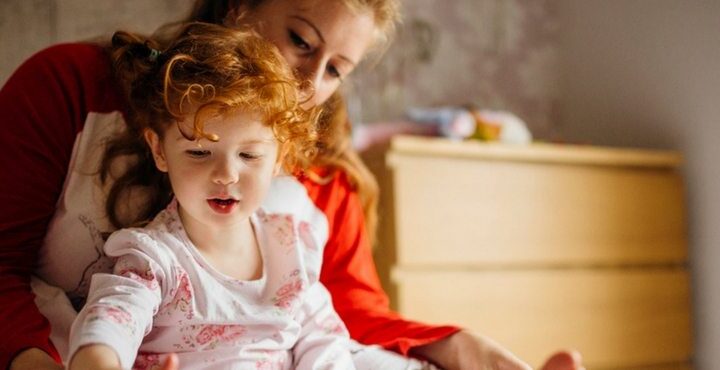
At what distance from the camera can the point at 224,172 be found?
0.95m

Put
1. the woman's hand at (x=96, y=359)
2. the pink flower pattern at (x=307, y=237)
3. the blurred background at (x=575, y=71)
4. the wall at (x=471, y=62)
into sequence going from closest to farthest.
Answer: the woman's hand at (x=96, y=359) → the pink flower pattern at (x=307, y=237) → the blurred background at (x=575, y=71) → the wall at (x=471, y=62)

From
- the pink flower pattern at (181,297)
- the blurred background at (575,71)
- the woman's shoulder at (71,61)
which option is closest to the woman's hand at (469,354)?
the pink flower pattern at (181,297)

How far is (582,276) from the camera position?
2271 millimetres

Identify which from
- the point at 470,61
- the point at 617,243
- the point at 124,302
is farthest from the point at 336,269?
the point at 470,61

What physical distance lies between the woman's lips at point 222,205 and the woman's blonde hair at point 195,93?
86 mm

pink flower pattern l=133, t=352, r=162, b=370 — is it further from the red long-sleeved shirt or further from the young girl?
→ the red long-sleeved shirt

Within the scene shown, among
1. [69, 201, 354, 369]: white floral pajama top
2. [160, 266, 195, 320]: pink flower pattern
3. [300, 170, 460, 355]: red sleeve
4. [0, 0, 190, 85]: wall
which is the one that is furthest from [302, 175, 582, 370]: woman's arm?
[0, 0, 190, 85]: wall

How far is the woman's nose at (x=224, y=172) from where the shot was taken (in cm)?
95

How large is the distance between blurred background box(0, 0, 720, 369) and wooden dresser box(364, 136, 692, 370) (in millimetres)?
85

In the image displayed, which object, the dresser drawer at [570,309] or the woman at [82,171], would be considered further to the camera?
the dresser drawer at [570,309]

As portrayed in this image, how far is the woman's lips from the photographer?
0.98 m

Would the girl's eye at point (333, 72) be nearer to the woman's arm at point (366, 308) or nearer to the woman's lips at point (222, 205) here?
the woman's arm at point (366, 308)

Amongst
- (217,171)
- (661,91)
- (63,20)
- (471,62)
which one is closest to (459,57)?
(471,62)

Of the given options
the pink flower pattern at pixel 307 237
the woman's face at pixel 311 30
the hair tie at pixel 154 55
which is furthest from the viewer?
the woman's face at pixel 311 30
